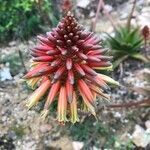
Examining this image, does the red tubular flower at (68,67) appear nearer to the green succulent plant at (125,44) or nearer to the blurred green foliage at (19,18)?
the green succulent plant at (125,44)

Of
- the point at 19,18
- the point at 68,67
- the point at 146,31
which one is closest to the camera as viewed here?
the point at 68,67

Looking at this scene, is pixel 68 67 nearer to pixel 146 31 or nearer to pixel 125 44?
pixel 146 31

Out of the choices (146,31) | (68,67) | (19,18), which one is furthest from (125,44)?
(68,67)

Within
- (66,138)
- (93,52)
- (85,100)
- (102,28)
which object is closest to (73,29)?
(93,52)

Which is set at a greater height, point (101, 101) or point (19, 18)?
point (19, 18)

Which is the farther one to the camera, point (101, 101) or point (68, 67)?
point (101, 101)

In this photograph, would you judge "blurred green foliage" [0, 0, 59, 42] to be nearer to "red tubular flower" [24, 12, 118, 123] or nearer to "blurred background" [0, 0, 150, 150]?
"blurred background" [0, 0, 150, 150]

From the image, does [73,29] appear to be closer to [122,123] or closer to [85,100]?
[85,100]
